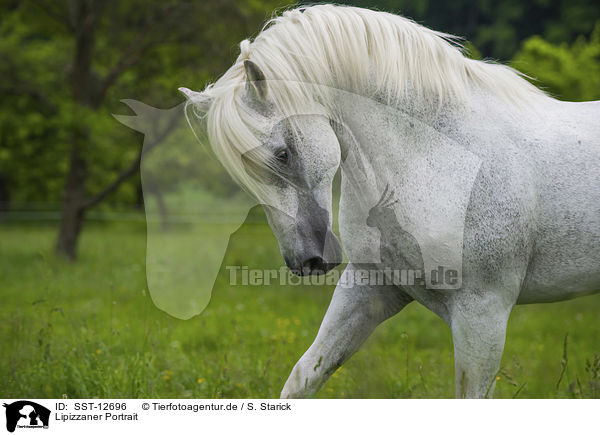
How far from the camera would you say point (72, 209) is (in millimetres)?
10492

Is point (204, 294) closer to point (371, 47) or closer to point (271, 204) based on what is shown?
point (271, 204)

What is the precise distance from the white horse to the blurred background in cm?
50

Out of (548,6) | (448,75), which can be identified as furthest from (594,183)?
(548,6)

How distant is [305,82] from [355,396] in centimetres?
190

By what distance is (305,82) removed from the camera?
2.12 m

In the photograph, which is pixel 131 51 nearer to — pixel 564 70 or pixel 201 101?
pixel 564 70

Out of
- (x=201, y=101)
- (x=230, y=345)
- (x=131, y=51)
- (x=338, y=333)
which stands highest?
(x=201, y=101)

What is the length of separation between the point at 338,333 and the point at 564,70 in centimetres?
899

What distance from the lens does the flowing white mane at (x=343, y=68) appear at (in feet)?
6.69
